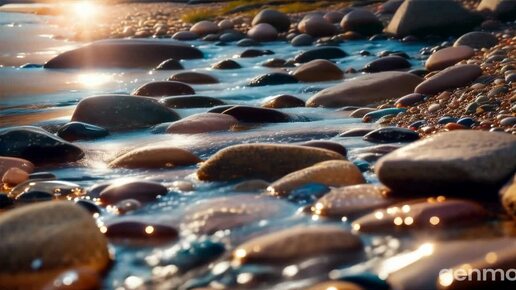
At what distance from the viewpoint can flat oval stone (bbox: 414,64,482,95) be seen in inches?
230

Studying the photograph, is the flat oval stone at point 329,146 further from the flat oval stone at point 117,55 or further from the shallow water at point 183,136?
the flat oval stone at point 117,55

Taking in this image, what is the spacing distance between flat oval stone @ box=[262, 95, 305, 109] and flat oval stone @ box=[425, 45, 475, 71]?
1.80 m

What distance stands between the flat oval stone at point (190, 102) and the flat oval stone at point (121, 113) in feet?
1.79

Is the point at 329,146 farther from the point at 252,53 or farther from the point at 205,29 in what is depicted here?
the point at 205,29

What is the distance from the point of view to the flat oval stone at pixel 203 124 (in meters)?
5.02

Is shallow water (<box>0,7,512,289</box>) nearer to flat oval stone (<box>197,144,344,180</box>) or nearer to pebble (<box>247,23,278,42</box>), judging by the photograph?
flat oval stone (<box>197,144,344,180</box>)

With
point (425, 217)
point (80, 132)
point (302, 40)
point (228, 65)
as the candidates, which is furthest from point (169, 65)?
point (425, 217)

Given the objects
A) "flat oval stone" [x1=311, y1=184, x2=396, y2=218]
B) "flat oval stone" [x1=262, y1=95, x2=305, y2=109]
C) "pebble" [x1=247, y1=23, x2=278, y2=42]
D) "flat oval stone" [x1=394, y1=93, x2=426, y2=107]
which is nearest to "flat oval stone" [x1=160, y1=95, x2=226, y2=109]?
"flat oval stone" [x1=262, y1=95, x2=305, y2=109]

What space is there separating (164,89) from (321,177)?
146 inches

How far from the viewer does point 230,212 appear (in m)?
2.94

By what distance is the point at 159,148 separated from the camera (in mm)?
4109

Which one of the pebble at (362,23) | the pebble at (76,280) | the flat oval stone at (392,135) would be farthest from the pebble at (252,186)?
the pebble at (362,23)

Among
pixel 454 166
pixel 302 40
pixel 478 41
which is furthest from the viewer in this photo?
pixel 302 40

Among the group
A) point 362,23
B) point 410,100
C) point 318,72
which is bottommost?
point 410,100
